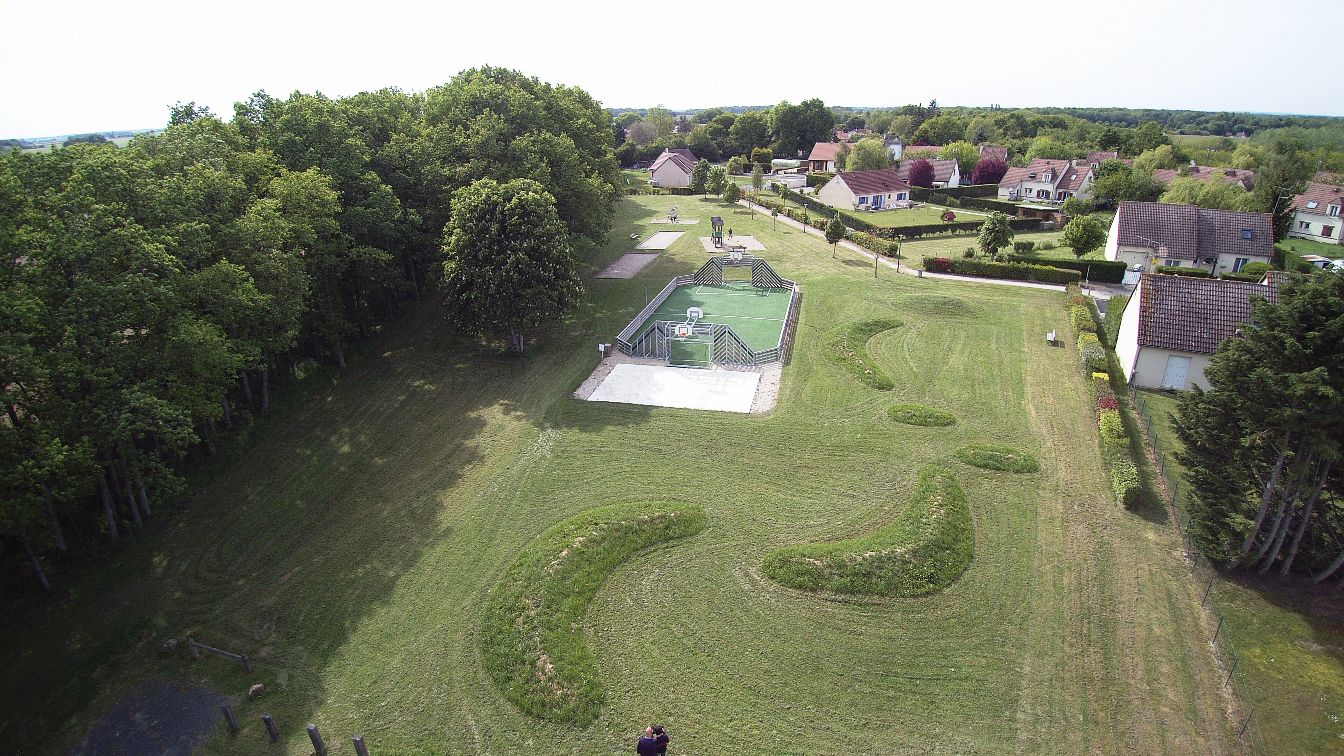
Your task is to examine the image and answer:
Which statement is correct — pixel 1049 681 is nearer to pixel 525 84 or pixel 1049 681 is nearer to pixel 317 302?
pixel 317 302

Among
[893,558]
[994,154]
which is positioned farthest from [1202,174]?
[893,558]

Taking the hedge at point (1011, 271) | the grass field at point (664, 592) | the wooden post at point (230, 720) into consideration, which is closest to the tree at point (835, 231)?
the hedge at point (1011, 271)

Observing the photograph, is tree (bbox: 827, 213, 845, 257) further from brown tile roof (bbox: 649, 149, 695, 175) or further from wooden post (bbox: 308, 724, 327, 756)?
wooden post (bbox: 308, 724, 327, 756)

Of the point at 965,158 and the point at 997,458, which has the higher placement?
the point at 965,158

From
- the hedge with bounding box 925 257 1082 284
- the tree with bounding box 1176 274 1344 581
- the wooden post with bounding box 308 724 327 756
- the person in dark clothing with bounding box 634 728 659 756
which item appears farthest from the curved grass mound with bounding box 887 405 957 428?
the hedge with bounding box 925 257 1082 284

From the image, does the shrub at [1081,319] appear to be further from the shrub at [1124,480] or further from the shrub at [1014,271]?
the shrub at [1124,480]

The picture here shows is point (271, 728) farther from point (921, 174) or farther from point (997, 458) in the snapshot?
point (921, 174)
